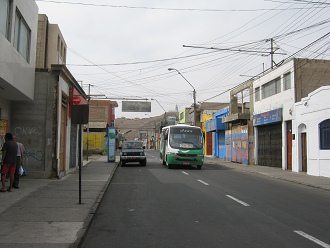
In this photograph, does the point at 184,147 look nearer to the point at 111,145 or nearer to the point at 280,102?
the point at 280,102

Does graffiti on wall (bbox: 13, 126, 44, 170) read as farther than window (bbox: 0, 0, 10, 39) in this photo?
Yes

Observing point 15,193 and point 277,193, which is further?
point 277,193

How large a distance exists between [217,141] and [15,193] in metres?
38.1

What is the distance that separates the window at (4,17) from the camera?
1315 centimetres

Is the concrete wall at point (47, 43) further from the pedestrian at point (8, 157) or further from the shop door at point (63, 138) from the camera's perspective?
the pedestrian at point (8, 157)

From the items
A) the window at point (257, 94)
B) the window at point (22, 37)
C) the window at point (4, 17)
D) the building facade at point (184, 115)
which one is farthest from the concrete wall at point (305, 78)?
the building facade at point (184, 115)

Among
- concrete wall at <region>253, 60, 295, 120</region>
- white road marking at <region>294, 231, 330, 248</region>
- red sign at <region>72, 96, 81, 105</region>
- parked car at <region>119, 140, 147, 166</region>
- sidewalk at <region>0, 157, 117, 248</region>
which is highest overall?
concrete wall at <region>253, 60, 295, 120</region>

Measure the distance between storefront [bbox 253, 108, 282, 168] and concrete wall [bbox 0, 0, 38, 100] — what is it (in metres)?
17.0

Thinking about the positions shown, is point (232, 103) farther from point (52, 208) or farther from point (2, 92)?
point (52, 208)

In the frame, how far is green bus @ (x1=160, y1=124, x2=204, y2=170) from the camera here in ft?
93.5

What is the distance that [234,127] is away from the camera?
3909 cm

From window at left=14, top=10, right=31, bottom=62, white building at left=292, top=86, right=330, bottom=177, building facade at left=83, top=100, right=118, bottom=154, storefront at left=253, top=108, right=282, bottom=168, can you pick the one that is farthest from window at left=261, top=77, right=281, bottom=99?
building facade at left=83, top=100, right=118, bottom=154

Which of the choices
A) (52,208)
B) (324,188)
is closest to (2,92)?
(52,208)

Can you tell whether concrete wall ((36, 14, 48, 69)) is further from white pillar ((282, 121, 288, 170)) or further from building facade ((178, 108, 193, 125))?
building facade ((178, 108, 193, 125))
